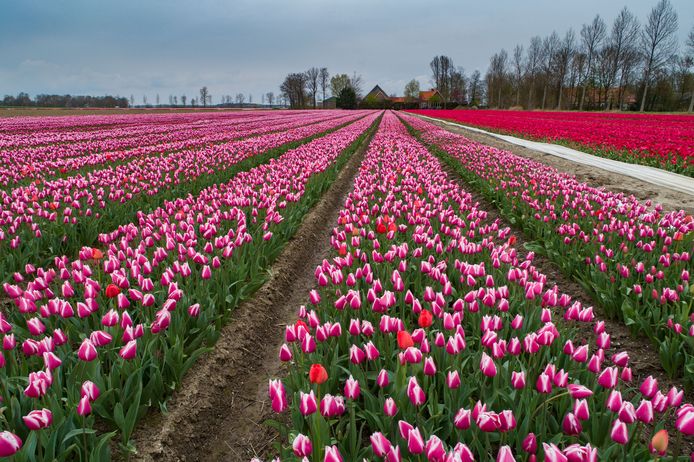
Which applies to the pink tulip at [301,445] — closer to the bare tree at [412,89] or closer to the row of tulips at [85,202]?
the row of tulips at [85,202]

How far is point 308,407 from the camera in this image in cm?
186

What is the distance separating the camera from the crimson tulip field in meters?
1.99

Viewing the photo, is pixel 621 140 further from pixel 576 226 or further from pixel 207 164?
pixel 207 164

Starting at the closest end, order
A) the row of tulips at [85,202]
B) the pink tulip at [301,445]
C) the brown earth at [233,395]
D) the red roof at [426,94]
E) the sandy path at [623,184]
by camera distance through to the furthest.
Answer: the pink tulip at [301,445] → the brown earth at [233,395] → the row of tulips at [85,202] → the sandy path at [623,184] → the red roof at [426,94]

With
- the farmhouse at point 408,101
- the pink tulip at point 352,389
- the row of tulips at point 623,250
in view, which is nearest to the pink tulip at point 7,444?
the pink tulip at point 352,389

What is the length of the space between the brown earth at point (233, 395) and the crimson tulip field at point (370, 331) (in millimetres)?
28

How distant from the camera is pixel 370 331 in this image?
262 cm

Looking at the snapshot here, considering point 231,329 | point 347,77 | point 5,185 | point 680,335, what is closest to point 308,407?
point 231,329

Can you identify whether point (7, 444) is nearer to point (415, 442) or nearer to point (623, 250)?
point (415, 442)

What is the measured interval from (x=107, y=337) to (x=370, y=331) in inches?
59.0

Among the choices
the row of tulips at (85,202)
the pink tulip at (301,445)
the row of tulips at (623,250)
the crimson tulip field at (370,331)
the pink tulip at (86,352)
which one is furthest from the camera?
the row of tulips at (85,202)

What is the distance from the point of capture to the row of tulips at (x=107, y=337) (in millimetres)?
2100

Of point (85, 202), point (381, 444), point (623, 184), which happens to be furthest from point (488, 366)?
point (623, 184)

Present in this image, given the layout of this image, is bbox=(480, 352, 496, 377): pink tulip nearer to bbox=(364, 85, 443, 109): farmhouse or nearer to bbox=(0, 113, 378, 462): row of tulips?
bbox=(0, 113, 378, 462): row of tulips
